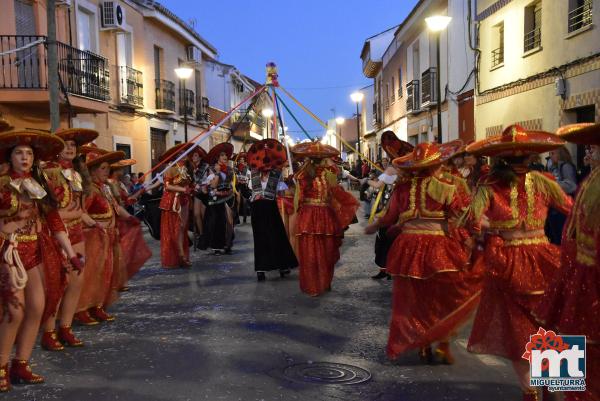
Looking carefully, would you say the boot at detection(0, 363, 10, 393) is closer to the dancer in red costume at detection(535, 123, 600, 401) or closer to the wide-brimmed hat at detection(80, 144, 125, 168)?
the wide-brimmed hat at detection(80, 144, 125, 168)

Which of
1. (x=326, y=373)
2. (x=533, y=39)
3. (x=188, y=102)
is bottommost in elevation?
(x=326, y=373)

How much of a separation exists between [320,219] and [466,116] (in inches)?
543

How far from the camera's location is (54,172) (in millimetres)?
5773

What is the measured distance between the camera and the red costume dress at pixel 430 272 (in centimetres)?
505

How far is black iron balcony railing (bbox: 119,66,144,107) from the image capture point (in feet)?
73.8

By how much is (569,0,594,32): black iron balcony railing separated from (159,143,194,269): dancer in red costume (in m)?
8.46

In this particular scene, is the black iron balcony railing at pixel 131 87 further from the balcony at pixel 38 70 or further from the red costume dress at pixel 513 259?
the red costume dress at pixel 513 259

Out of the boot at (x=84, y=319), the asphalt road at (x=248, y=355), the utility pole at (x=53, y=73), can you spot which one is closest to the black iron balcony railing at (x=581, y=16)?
the asphalt road at (x=248, y=355)

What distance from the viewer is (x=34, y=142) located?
480 centimetres

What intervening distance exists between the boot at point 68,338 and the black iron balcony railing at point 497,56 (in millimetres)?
14835

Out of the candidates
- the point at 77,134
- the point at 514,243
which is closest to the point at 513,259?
the point at 514,243

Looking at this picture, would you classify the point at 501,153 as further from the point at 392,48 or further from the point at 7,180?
the point at 392,48

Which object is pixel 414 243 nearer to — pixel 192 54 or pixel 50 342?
pixel 50 342

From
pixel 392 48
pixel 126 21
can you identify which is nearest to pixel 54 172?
pixel 126 21
